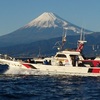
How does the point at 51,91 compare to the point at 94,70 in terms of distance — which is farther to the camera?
the point at 94,70

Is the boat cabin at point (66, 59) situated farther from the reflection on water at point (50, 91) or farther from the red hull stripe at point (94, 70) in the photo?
the reflection on water at point (50, 91)

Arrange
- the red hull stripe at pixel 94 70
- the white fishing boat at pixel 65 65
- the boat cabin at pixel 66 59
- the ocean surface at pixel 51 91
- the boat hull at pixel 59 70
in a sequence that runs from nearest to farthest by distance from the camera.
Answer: the ocean surface at pixel 51 91 → the red hull stripe at pixel 94 70 → the boat hull at pixel 59 70 → the white fishing boat at pixel 65 65 → the boat cabin at pixel 66 59

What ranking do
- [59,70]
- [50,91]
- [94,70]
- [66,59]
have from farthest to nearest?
[66,59], [59,70], [94,70], [50,91]

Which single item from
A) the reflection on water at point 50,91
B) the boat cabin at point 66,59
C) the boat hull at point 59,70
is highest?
the boat cabin at point 66,59

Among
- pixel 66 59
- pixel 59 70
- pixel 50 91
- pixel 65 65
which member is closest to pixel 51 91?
pixel 50 91

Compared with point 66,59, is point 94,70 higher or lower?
lower

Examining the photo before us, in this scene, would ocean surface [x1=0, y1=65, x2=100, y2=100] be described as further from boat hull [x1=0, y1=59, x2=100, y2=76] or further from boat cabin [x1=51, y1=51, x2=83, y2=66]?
boat cabin [x1=51, y1=51, x2=83, y2=66]

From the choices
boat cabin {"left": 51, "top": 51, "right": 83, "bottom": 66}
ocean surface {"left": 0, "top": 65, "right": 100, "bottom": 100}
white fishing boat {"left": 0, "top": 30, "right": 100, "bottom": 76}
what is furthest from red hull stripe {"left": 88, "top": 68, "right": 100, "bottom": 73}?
ocean surface {"left": 0, "top": 65, "right": 100, "bottom": 100}

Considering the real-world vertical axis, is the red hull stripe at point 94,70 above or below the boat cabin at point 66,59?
below

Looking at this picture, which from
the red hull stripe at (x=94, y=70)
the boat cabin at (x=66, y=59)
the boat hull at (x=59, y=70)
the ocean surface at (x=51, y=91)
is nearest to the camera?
the ocean surface at (x=51, y=91)

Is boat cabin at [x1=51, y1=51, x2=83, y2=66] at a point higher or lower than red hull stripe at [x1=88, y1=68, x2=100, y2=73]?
higher

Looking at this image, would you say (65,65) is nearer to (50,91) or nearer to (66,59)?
(66,59)

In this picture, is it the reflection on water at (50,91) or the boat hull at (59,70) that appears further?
the boat hull at (59,70)

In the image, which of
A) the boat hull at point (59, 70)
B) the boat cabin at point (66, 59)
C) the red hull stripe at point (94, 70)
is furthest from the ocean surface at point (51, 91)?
the boat cabin at point (66, 59)
